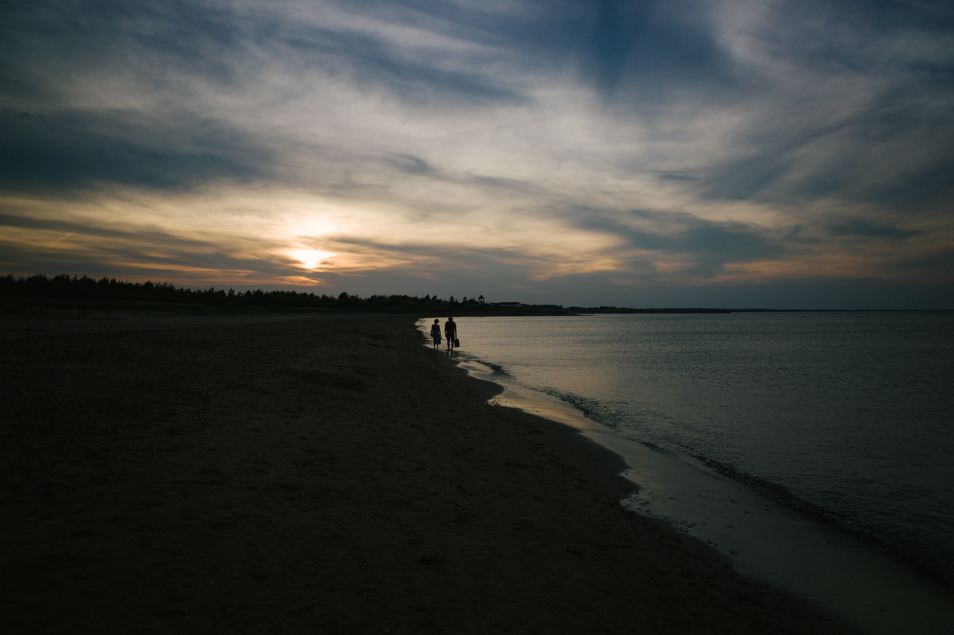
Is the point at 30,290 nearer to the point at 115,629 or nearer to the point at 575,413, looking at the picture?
the point at 575,413

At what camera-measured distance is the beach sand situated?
4.27 m

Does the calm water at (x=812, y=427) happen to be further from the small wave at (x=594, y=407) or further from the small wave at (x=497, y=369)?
the small wave at (x=497, y=369)

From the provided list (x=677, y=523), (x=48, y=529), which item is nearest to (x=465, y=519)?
(x=677, y=523)

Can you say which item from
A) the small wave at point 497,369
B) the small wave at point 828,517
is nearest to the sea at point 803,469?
the small wave at point 828,517

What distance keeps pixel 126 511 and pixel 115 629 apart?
2.23 m

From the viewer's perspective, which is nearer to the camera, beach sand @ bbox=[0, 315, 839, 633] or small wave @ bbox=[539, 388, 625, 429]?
beach sand @ bbox=[0, 315, 839, 633]

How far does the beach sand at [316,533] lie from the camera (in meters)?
4.27

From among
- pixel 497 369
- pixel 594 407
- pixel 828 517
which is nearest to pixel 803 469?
pixel 828 517

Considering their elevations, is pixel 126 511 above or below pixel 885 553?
above

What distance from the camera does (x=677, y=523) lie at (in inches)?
316

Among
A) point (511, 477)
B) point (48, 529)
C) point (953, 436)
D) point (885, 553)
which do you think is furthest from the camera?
point (953, 436)

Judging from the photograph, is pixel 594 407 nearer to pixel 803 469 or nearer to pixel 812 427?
pixel 812 427

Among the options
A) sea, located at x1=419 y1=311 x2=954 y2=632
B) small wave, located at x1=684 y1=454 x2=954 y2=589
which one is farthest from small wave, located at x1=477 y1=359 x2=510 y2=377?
small wave, located at x1=684 y1=454 x2=954 y2=589

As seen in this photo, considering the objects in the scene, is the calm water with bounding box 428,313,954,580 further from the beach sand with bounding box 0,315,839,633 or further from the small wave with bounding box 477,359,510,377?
the beach sand with bounding box 0,315,839,633
